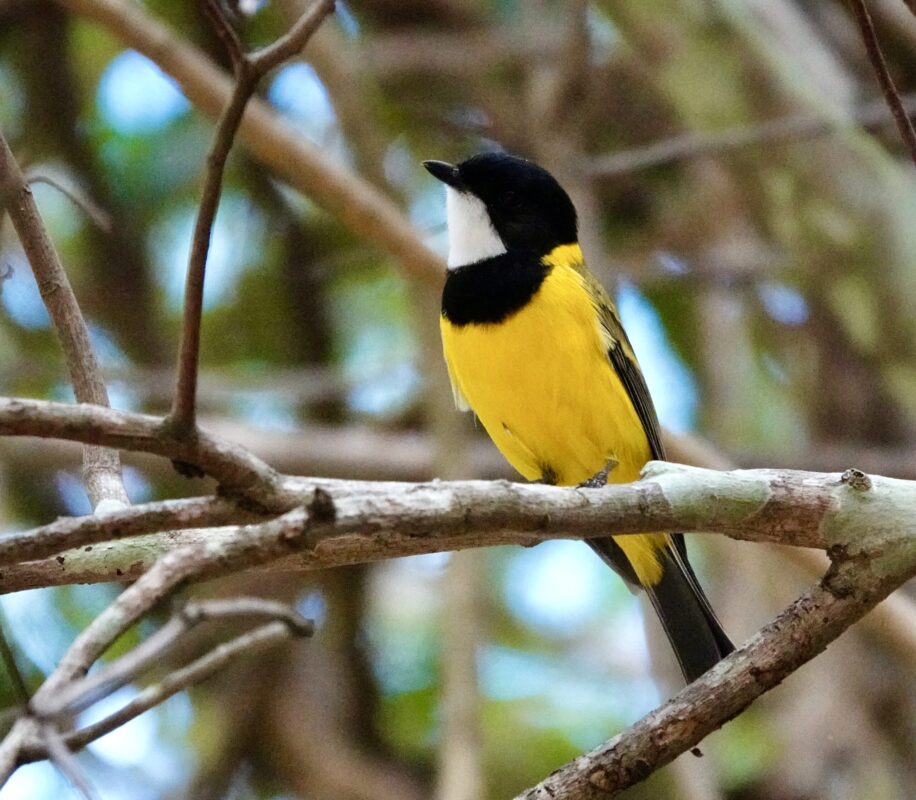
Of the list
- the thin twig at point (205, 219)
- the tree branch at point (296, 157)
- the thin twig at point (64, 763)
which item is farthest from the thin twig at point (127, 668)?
the tree branch at point (296, 157)

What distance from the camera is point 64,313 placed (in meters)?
2.57

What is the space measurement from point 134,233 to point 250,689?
7.08ft

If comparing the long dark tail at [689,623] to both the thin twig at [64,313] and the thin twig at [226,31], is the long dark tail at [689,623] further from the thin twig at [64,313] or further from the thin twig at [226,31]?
the thin twig at [226,31]

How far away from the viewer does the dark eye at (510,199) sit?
4.30 meters

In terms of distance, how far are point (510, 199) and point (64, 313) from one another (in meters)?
2.03

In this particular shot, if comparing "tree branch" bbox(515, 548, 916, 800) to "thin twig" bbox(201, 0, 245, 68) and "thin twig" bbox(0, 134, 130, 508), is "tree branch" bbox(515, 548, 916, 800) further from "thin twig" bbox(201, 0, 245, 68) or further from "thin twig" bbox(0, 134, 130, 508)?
"thin twig" bbox(201, 0, 245, 68)

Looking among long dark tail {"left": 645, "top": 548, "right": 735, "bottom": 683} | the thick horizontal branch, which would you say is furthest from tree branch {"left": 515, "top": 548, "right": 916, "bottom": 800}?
long dark tail {"left": 645, "top": 548, "right": 735, "bottom": 683}

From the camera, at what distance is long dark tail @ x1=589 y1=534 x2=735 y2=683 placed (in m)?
3.59

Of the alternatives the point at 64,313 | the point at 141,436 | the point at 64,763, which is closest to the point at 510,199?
the point at 64,313

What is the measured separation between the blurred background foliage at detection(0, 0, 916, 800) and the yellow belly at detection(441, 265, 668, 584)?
983 mm

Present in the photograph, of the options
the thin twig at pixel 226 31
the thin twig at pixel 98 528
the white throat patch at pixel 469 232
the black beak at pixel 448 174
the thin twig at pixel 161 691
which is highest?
the thin twig at pixel 226 31

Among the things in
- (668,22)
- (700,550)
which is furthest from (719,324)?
(668,22)

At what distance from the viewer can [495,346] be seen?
376 centimetres

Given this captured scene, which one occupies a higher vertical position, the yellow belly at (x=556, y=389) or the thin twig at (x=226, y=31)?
the thin twig at (x=226, y=31)
